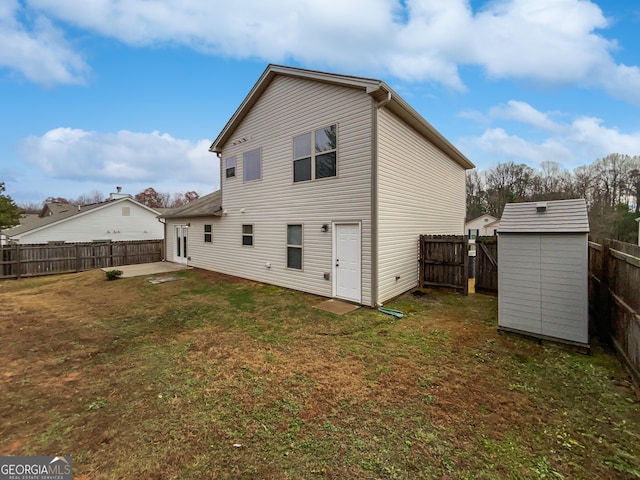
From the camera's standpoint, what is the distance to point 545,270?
15.1 feet

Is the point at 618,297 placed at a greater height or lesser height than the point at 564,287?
lesser

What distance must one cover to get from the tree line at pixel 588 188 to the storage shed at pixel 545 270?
60.5 feet

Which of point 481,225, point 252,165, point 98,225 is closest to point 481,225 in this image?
point 481,225

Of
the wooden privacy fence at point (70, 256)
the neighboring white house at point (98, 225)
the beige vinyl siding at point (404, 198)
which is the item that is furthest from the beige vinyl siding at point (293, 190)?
the neighboring white house at point (98, 225)

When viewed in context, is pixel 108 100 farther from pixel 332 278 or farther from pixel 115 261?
pixel 332 278

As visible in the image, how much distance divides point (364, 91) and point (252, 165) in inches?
200

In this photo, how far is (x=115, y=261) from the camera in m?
15.1

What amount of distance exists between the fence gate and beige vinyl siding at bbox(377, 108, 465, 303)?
1.81m

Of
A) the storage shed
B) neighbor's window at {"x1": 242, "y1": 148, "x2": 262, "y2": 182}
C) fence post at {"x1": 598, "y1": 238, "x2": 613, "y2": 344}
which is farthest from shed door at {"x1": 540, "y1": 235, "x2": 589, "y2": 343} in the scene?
neighbor's window at {"x1": 242, "y1": 148, "x2": 262, "y2": 182}

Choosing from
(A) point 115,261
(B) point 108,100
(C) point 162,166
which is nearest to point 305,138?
(B) point 108,100

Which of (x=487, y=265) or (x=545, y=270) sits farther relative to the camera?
(x=487, y=265)

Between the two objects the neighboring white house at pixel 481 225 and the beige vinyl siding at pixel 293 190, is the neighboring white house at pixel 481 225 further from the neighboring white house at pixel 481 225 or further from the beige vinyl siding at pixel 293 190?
the beige vinyl siding at pixel 293 190

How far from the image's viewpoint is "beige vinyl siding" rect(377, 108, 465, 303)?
A: 721 cm

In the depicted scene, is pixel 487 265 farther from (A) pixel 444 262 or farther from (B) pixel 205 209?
(B) pixel 205 209
